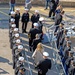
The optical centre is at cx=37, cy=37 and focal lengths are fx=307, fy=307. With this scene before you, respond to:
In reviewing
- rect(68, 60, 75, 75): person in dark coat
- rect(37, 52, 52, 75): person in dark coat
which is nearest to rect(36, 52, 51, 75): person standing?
rect(37, 52, 52, 75): person in dark coat

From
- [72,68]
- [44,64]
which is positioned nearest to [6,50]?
[44,64]

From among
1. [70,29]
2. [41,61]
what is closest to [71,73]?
[41,61]

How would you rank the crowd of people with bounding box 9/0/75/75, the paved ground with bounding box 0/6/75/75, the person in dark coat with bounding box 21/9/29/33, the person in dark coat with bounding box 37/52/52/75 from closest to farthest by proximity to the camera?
the person in dark coat with bounding box 37/52/52/75 → the crowd of people with bounding box 9/0/75/75 → the paved ground with bounding box 0/6/75/75 → the person in dark coat with bounding box 21/9/29/33

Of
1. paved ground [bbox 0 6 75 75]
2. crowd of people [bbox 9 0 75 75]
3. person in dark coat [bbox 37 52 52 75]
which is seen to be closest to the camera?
person in dark coat [bbox 37 52 52 75]

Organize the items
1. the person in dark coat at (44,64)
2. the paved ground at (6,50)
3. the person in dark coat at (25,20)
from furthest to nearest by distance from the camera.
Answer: the person in dark coat at (25,20) → the paved ground at (6,50) → the person in dark coat at (44,64)

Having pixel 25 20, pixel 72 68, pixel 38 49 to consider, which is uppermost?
pixel 25 20

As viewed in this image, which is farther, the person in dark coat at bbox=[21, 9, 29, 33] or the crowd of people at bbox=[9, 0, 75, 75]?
the person in dark coat at bbox=[21, 9, 29, 33]

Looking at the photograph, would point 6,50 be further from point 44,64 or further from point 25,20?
point 44,64

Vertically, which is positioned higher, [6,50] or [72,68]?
[72,68]

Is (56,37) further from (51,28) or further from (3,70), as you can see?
(3,70)

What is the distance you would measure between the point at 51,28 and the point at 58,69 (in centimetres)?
346

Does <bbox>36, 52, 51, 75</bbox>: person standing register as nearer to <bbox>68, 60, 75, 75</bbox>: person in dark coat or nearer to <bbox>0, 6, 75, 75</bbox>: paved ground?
<bbox>68, 60, 75, 75</bbox>: person in dark coat

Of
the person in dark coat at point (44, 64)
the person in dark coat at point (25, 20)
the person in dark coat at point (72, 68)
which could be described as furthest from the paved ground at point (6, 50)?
the person in dark coat at point (72, 68)

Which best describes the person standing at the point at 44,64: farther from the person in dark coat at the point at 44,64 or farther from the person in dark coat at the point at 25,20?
the person in dark coat at the point at 25,20
